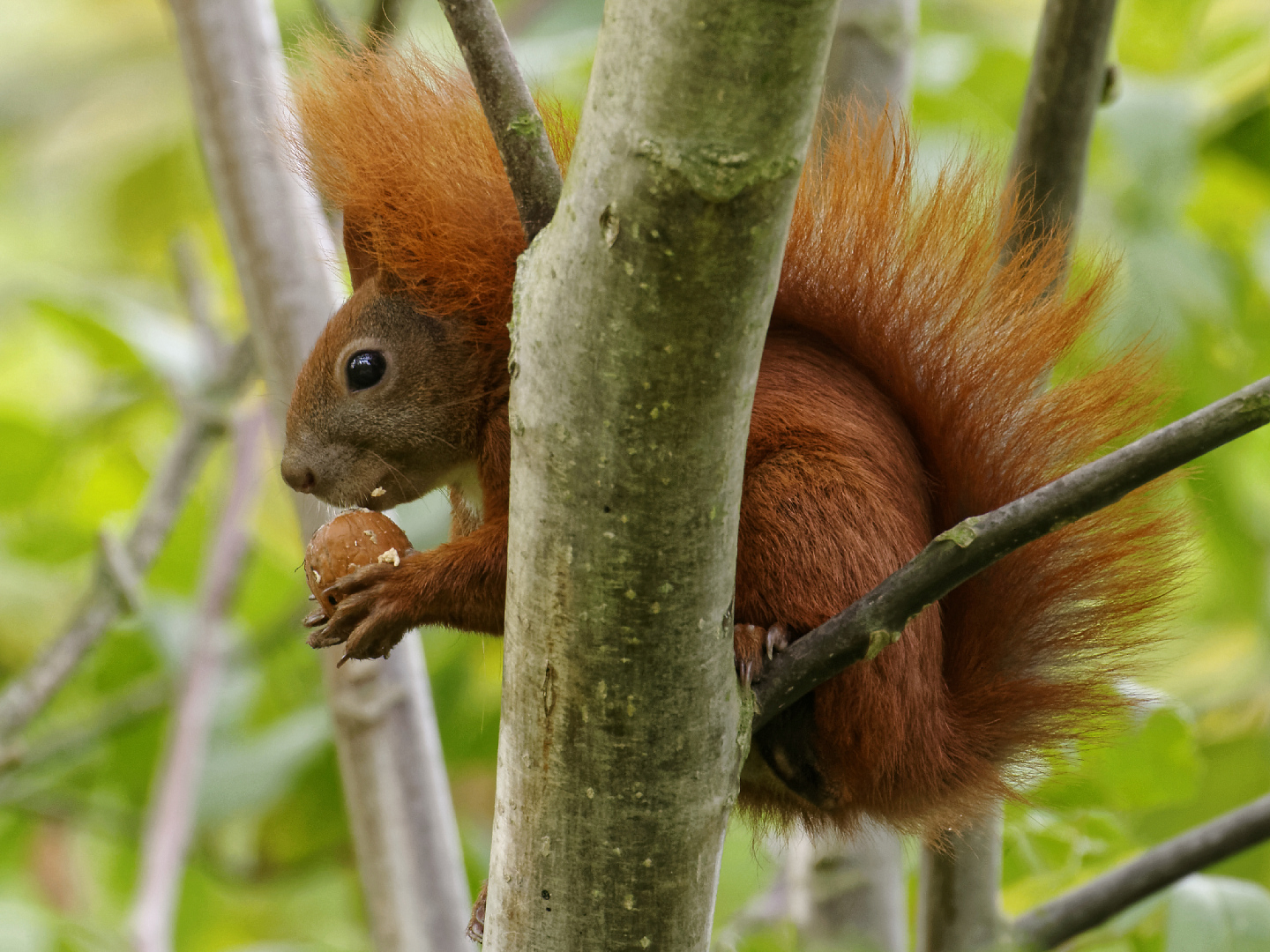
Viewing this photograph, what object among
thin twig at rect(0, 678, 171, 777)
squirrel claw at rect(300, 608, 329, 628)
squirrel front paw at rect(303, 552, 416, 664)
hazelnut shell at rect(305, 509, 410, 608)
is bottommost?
squirrel front paw at rect(303, 552, 416, 664)

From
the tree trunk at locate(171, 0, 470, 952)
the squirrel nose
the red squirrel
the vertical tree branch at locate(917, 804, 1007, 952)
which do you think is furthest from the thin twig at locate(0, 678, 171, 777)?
the vertical tree branch at locate(917, 804, 1007, 952)

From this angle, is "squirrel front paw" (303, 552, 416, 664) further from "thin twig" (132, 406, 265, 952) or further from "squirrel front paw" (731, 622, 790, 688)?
"thin twig" (132, 406, 265, 952)

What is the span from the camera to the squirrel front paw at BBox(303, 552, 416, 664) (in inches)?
25.6

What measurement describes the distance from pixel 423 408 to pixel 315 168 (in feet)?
0.55

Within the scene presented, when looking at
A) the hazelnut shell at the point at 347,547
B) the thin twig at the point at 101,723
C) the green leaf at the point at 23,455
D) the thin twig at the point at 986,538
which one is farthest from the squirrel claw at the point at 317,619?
the green leaf at the point at 23,455

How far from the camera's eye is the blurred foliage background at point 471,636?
1.03 m

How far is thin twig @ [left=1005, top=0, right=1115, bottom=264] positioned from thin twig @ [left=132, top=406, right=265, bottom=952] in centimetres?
89

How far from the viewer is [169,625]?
5.13ft

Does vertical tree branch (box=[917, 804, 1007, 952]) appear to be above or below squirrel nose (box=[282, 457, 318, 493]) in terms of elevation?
below

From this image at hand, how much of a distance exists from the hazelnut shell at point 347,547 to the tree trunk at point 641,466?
212 mm

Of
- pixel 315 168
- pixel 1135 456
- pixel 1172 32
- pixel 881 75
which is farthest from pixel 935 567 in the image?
pixel 1172 32

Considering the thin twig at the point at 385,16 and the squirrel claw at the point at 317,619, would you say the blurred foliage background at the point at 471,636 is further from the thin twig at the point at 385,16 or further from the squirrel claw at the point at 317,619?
the squirrel claw at the point at 317,619

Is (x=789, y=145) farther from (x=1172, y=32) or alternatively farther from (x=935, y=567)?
(x=1172, y=32)

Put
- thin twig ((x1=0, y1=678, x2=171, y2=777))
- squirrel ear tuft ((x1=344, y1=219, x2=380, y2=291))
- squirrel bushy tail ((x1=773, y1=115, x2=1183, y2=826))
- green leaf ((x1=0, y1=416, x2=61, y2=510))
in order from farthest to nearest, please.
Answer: green leaf ((x1=0, y1=416, x2=61, y2=510)) → thin twig ((x1=0, y1=678, x2=171, y2=777)) → squirrel ear tuft ((x1=344, y1=219, x2=380, y2=291)) → squirrel bushy tail ((x1=773, y1=115, x2=1183, y2=826))
